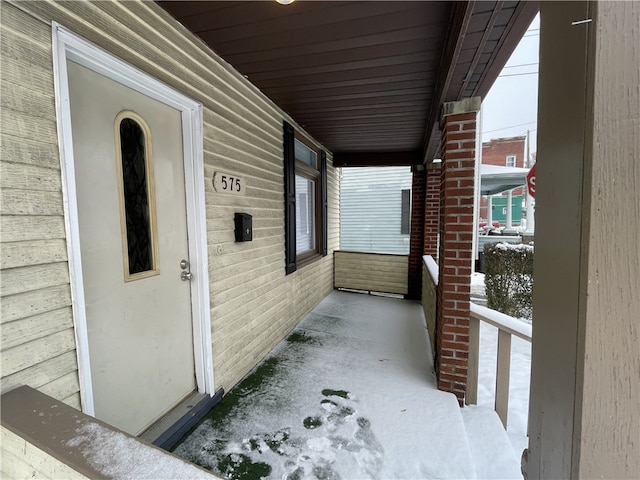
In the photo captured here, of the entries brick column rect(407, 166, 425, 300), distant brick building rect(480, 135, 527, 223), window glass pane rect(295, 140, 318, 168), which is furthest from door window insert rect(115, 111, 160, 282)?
distant brick building rect(480, 135, 527, 223)

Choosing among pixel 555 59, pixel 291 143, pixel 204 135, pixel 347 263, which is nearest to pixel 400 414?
pixel 555 59

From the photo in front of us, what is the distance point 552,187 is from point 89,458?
3.76 feet

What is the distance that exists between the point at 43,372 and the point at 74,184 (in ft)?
2.49

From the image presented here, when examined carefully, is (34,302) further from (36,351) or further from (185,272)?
(185,272)

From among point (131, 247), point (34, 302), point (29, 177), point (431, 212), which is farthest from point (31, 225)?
point (431, 212)

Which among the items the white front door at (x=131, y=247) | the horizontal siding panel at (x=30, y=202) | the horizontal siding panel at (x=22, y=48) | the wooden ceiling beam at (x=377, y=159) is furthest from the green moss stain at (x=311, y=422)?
the wooden ceiling beam at (x=377, y=159)

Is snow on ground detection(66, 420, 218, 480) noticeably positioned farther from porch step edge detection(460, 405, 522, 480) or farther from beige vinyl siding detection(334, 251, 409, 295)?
beige vinyl siding detection(334, 251, 409, 295)

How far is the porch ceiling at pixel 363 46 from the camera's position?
1611 millimetres

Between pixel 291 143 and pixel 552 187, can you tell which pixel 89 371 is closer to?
pixel 552 187

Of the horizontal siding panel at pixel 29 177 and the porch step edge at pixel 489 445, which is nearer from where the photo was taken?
the horizontal siding panel at pixel 29 177

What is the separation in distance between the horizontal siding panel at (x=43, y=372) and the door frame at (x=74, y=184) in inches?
1.5

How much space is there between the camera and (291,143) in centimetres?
355

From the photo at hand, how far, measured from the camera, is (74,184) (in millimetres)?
1259

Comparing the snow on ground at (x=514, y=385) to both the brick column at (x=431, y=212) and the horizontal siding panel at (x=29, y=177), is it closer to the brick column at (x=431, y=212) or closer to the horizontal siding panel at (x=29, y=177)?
the brick column at (x=431, y=212)
